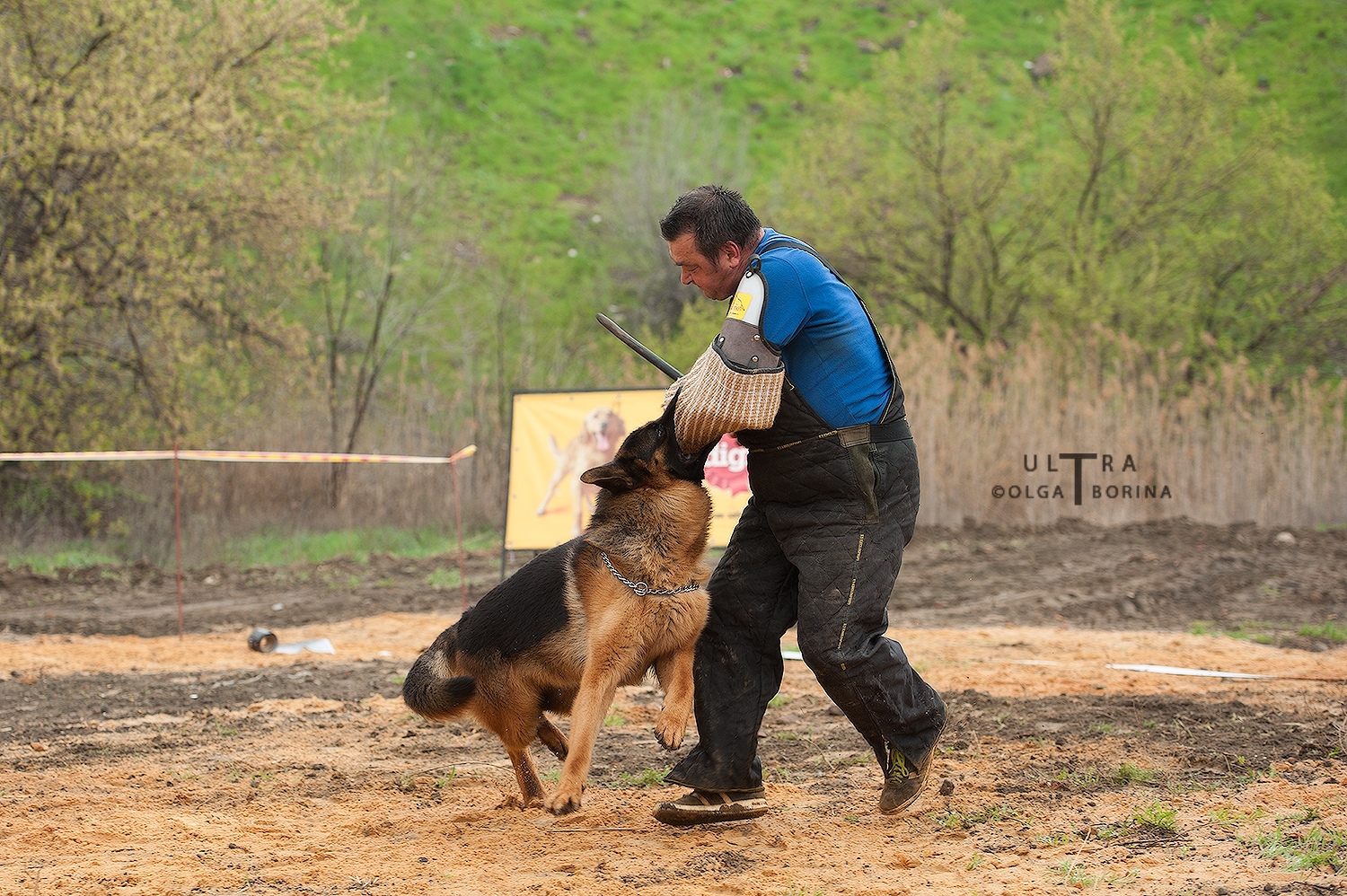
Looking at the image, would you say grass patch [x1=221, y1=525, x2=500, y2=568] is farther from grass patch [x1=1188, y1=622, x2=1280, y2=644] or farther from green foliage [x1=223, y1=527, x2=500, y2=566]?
grass patch [x1=1188, y1=622, x2=1280, y2=644]

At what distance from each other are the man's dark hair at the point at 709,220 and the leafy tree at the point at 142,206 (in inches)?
→ 445

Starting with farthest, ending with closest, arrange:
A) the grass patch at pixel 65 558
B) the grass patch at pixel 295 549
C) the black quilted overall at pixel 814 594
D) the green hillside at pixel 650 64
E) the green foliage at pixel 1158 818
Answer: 1. the green hillside at pixel 650 64
2. the grass patch at pixel 295 549
3. the grass patch at pixel 65 558
4. the black quilted overall at pixel 814 594
5. the green foliage at pixel 1158 818

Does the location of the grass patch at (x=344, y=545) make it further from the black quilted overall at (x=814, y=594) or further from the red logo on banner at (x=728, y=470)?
the black quilted overall at (x=814, y=594)

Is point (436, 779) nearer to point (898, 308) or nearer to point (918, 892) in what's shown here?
point (918, 892)

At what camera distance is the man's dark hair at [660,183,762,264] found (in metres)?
3.43

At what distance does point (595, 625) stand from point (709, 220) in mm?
1436

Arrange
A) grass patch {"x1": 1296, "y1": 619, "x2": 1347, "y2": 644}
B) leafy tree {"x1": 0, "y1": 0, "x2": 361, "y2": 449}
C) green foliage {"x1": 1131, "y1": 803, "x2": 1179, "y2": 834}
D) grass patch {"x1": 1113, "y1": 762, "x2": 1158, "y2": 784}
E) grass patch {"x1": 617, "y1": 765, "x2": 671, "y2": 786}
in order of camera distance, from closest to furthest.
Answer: green foliage {"x1": 1131, "y1": 803, "x2": 1179, "y2": 834}, grass patch {"x1": 1113, "y1": 762, "x2": 1158, "y2": 784}, grass patch {"x1": 617, "y1": 765, "x2": 671, "y2": 786}, grass patch {"x1": 1296, "y1": 619, "x2": 1347, "y2": 644}, leafy tree {"x1": 0, "y1": 0, "x2": 361, "y2": 449}

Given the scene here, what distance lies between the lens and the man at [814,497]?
3428 mm

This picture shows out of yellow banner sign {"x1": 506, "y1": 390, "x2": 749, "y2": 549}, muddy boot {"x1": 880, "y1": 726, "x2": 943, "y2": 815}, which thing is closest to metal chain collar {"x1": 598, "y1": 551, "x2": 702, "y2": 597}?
muddy boot {"x1": 880, "y1": 726, "x2": 943, "y2": 815}

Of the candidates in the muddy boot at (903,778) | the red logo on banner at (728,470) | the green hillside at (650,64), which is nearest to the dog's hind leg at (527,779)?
the muddy boot at (903,778)

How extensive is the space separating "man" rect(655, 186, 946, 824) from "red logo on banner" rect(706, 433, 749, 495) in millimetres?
7624

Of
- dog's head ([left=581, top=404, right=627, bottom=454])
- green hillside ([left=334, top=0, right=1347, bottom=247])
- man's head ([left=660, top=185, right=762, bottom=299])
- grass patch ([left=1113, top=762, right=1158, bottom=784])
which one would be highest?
green hillside ([left=334, top=0, right=1347, bottom=247])

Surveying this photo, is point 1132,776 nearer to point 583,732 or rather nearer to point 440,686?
point 583,732

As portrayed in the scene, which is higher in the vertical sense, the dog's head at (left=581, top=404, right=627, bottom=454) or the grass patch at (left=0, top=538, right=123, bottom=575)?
the dog's head at (left=581, top=404, right=627, bottom=454)
